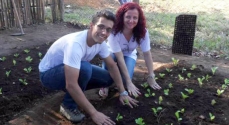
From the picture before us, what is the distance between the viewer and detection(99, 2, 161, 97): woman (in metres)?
3.29

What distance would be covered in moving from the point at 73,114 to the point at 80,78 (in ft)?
1.49

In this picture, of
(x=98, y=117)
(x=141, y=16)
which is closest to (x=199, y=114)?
(x=98, y=117)

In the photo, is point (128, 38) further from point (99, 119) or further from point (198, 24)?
point (198, 24)

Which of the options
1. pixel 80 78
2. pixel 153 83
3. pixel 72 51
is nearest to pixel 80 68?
pixel 80 78

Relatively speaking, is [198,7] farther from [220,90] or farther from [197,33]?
[220,90]

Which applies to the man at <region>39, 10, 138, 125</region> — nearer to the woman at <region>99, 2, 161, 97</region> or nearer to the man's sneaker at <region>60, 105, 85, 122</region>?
the man's sneaker at <region>60, 105, 85, 122</region>

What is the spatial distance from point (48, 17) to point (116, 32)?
21.3 feet

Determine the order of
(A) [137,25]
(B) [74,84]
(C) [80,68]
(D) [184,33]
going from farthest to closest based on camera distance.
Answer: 1. (D) [184,33]
2. (A) [137,25]
3. (C) [80,68]
4. (B) [74,84]

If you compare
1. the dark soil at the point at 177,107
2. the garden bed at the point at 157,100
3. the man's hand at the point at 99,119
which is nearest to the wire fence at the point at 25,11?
the garden bed at the point at 157,100

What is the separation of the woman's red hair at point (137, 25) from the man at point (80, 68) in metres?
0.66

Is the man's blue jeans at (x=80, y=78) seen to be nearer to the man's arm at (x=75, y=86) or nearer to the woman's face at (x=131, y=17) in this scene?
the man's arm at (x=75, y=86)

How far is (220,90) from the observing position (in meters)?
3.64

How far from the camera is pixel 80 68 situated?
108 inches

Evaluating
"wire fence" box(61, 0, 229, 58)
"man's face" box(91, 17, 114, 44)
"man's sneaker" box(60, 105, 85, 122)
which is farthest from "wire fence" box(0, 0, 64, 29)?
"man's face" box(91, 17, 114, 44)
